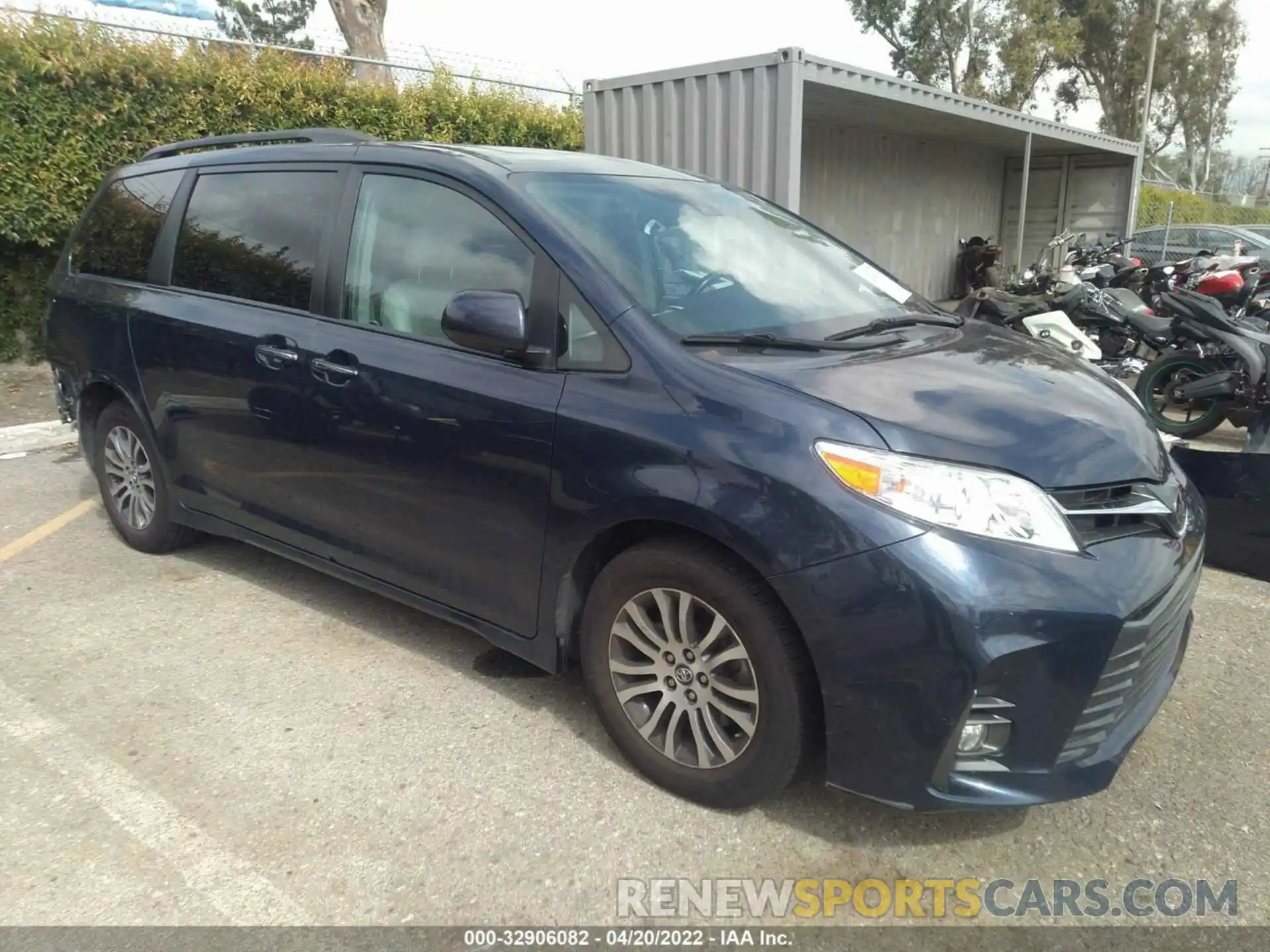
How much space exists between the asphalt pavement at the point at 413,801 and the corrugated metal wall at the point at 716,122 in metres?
4.88

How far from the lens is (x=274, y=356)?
138 inches

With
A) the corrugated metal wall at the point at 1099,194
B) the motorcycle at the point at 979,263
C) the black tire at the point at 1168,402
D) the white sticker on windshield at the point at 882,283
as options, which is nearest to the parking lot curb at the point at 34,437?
the white sticker on windshield at the point at 882,283

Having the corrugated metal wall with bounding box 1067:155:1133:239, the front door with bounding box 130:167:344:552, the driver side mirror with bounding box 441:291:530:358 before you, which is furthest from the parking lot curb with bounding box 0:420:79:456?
the corrugated metal wall with bounding box 1067:155:1133:239

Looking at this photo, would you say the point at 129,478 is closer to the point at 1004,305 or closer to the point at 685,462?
the point at 685,462

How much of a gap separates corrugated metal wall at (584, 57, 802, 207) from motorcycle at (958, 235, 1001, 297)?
29.0ft

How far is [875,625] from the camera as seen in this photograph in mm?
2184

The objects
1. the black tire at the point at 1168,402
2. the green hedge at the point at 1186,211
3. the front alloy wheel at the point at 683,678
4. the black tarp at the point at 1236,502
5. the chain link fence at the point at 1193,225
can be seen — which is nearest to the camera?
the front alloy wheel at the point at 683,678

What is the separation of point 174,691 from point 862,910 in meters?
2.47

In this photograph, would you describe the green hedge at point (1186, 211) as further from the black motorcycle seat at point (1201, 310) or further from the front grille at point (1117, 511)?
the front grille at point (1117, 511)

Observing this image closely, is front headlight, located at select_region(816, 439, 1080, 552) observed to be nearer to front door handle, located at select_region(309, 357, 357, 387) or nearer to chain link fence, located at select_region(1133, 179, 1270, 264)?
front door handle, located at select_region(309, 357, 357, 387)

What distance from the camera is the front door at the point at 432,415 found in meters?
2.84

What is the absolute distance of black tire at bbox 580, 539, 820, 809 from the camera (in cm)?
236

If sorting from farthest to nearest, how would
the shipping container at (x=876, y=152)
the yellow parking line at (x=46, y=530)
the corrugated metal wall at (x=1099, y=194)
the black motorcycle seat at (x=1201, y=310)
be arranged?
the corrugated metal wall at (x=1099, y=194)
the shipping container at (x=876, y=152)
the black motorcycle seat at (x=1201, y=310)
the yellow parking line at (x=46, y=530)

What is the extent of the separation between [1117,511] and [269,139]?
374 cm
